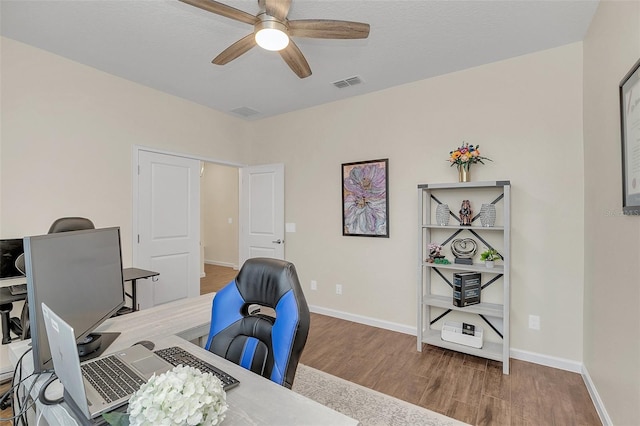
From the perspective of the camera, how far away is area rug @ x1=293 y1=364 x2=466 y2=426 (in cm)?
196

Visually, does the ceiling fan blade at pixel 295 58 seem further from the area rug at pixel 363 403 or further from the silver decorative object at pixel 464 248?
the area rug at pixel 363 403

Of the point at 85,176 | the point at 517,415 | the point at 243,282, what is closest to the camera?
the point at 243,282

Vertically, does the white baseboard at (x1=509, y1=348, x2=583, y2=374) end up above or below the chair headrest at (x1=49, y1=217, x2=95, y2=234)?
below

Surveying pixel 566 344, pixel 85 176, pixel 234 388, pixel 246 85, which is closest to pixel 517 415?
pixel 566 344

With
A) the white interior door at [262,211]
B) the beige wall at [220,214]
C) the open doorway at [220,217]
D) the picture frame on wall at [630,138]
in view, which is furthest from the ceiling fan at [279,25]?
the beige wall at [220,214]

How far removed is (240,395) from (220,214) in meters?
6.94

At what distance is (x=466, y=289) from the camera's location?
280 cm

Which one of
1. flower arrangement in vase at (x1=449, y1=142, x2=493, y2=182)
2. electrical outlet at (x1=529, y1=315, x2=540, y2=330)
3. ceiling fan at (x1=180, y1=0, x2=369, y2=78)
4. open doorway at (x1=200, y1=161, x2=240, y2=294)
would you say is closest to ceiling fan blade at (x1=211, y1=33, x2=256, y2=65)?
ceiling fan at (x1=180, y1=0, x2=369, y2=78)

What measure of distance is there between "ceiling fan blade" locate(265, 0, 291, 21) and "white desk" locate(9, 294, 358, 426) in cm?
191

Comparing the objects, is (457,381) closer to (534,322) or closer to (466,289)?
(466,289)

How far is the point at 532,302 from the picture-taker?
9.04 feet

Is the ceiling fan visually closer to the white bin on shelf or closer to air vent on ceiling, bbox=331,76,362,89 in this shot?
air vent on ceiling, bbox=331,76,362,89

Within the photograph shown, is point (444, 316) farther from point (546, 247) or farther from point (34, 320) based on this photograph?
point (34, 320)

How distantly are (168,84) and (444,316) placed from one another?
159 inches
